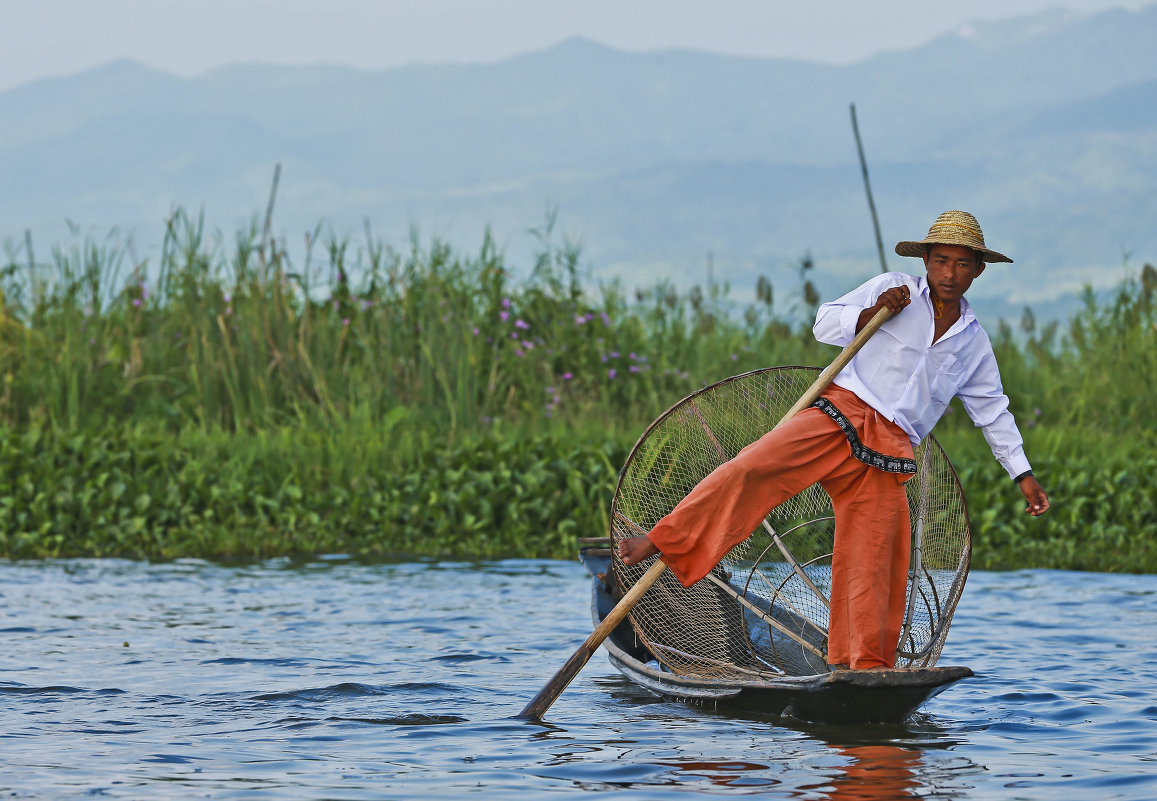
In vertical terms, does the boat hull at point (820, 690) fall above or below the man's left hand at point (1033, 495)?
below

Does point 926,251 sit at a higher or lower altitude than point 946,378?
higher

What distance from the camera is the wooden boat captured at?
505 centimetres

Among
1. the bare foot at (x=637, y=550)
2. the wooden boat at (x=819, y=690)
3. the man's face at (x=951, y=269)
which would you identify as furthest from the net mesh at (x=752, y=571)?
the man's face at (x=951, y=269)

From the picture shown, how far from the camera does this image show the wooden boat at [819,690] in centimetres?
505

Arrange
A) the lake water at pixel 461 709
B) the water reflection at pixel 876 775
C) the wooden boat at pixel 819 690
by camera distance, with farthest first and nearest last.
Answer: the wooden boat at pixel 819 690 → the lake water at pixel 461 709 → the water reflection at pixel 876 775

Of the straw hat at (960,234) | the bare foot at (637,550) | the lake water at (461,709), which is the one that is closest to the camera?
the lake water at (461,709)

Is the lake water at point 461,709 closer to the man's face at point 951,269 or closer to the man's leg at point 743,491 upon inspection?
the man's leg at point 743,491

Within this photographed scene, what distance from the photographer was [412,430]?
11.4 metres

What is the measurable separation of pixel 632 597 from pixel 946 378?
1.44m

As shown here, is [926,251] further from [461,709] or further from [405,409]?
[405,409]

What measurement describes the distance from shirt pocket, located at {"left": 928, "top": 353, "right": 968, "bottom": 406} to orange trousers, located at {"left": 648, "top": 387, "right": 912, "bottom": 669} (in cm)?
22

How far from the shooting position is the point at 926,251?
5520 mm

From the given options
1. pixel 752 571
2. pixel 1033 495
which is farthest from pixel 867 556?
pixel 752 571

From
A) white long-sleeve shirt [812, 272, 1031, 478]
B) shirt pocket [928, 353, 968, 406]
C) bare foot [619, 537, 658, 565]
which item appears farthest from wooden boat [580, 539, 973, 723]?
shirt pocket [928, 353, 968, 406]
